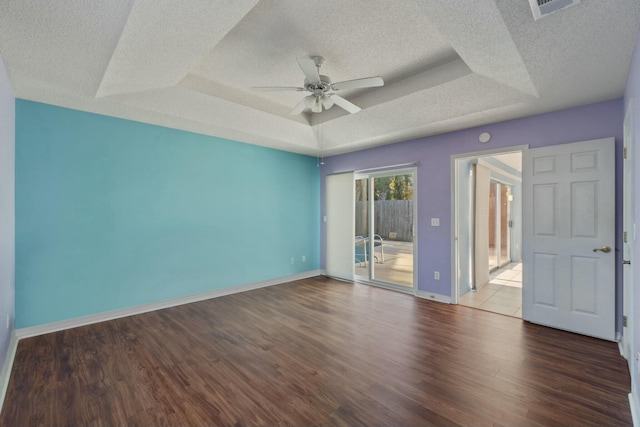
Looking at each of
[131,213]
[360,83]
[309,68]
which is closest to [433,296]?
[360,83]

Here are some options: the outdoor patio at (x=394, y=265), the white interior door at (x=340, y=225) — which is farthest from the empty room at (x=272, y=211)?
the white interior door at (x=340, y=225)

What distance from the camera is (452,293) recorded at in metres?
4.11

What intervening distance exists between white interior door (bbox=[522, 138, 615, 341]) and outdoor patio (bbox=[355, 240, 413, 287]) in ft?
5.86

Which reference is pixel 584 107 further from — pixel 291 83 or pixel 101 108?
pixel 101 108

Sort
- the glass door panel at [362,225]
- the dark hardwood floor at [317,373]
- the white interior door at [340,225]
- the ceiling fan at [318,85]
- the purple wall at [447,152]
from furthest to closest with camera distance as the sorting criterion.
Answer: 1. the white interior door at [340,225]
2. the glass door panel at [362,225]
3. the purple wall at [447,152]
4. the ceiling fan at [318,85]
5. the dark hardwood floor at [317,373]

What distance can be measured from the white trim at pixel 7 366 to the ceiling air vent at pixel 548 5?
4414 mm

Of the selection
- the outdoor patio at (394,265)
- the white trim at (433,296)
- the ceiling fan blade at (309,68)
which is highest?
the ceiling fan blade at (309,68)

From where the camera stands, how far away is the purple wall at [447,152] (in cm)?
298

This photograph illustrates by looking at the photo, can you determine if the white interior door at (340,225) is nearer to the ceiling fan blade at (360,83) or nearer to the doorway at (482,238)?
the doorway at (482,238)

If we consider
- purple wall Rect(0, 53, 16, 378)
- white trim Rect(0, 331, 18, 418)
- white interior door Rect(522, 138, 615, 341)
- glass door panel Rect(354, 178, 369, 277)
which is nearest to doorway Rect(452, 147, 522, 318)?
white interior door Rect(522, 138, 615, 341)

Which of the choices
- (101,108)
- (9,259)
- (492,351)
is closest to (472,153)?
(492,351)

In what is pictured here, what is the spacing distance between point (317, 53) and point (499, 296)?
4380mm

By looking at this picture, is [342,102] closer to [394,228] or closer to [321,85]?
[321,85]

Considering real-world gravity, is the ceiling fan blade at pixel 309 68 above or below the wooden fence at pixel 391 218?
above
